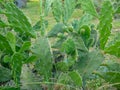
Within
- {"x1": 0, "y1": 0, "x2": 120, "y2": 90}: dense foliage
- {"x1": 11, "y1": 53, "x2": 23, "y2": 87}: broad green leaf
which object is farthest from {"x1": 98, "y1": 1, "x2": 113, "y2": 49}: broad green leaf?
{"x1": 11, "y1": 53, "x2": 23, "y2": 87}: broad green leaf

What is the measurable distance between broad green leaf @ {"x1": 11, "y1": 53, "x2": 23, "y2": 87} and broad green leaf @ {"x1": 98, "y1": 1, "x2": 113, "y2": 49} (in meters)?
0.22

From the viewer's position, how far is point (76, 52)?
3.51 ft

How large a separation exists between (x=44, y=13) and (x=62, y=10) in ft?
0.25

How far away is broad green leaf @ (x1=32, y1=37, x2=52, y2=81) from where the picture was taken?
1.11 metres

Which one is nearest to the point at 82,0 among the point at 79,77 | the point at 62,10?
the point at 62,10

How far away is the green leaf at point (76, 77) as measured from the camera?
→ 3.28 feet

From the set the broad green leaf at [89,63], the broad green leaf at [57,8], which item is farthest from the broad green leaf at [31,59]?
the broad green leaf at [57,8]

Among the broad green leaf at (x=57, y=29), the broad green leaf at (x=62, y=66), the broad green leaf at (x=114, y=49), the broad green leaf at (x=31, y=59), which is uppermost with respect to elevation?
the broad green leaf at (x=57, y=29)

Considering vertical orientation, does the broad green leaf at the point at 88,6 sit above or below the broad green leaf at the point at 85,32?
above

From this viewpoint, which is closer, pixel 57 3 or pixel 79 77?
pixel 79 77

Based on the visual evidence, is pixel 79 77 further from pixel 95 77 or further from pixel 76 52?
pixel 95 77

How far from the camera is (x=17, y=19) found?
3.75 ft

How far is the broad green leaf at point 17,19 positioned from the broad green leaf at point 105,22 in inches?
8.2

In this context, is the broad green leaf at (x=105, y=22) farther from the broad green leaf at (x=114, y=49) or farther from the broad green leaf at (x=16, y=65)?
the broad green leaf at (x=16, y=65)
